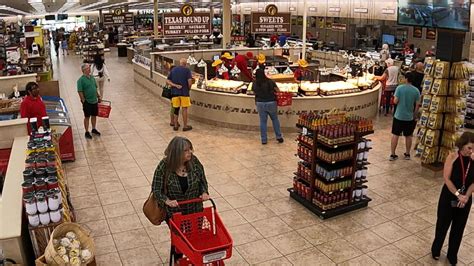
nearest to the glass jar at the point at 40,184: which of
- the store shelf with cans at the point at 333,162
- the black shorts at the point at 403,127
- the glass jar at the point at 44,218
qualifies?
the glass jar at the point at 44,218

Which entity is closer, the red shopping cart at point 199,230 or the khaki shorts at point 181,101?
the red shopping cart at point 199,230

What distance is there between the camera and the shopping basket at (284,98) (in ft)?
30.6

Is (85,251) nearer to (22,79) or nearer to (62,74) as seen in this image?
(22,79)

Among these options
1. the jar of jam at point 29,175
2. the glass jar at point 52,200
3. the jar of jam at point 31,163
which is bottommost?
the glass jar at point 52,200

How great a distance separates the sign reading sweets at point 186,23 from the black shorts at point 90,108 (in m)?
3.42

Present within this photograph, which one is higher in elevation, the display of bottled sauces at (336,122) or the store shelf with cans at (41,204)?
the display of bottled sauces at (336,122)

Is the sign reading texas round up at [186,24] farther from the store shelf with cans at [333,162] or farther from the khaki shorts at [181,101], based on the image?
the store shelf with cans at [333,162]

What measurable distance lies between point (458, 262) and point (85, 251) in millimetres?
4052

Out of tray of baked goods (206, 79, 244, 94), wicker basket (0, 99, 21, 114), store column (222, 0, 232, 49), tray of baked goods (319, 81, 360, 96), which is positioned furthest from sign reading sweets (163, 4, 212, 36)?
wicker basket (0, 99, 21, 114)

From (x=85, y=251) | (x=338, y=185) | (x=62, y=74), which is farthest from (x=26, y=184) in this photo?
(x=62, y=74)

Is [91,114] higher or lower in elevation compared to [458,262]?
higher

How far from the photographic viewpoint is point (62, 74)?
1945 centimetres

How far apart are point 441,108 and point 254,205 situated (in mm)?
3565

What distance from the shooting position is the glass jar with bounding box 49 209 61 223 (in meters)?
4.09
